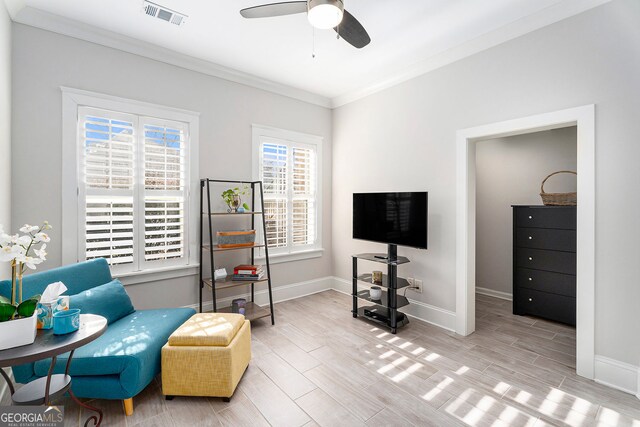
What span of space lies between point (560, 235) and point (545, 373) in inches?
63.6

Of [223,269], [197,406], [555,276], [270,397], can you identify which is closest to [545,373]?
[555,276]

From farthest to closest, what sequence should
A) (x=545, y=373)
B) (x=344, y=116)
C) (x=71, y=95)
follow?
1. (x=344, y=116)
2. (x=71, y=95)
3. (x=545, y=373)

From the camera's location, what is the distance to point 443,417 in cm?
192

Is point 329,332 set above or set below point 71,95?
below

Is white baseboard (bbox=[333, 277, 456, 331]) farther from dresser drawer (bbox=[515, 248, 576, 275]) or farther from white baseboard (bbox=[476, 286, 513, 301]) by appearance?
white baseboard (bbox=[476, 286, 513, 301])

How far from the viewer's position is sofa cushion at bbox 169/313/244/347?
2092mm

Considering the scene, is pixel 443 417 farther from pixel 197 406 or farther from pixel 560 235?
pixel 560 235

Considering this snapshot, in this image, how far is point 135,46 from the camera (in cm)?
298

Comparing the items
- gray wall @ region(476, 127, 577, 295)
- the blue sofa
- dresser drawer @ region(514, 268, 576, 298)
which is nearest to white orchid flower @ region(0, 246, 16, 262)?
the blue sofa

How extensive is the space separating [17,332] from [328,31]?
307 cm

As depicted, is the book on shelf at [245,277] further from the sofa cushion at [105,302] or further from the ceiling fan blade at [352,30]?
the ceiling fan blade at [352,30]

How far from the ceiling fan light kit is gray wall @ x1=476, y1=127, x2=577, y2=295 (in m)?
3.47

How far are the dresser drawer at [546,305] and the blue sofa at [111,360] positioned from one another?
3.82 metres

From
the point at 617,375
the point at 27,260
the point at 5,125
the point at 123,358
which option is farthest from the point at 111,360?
the point at 617,375
